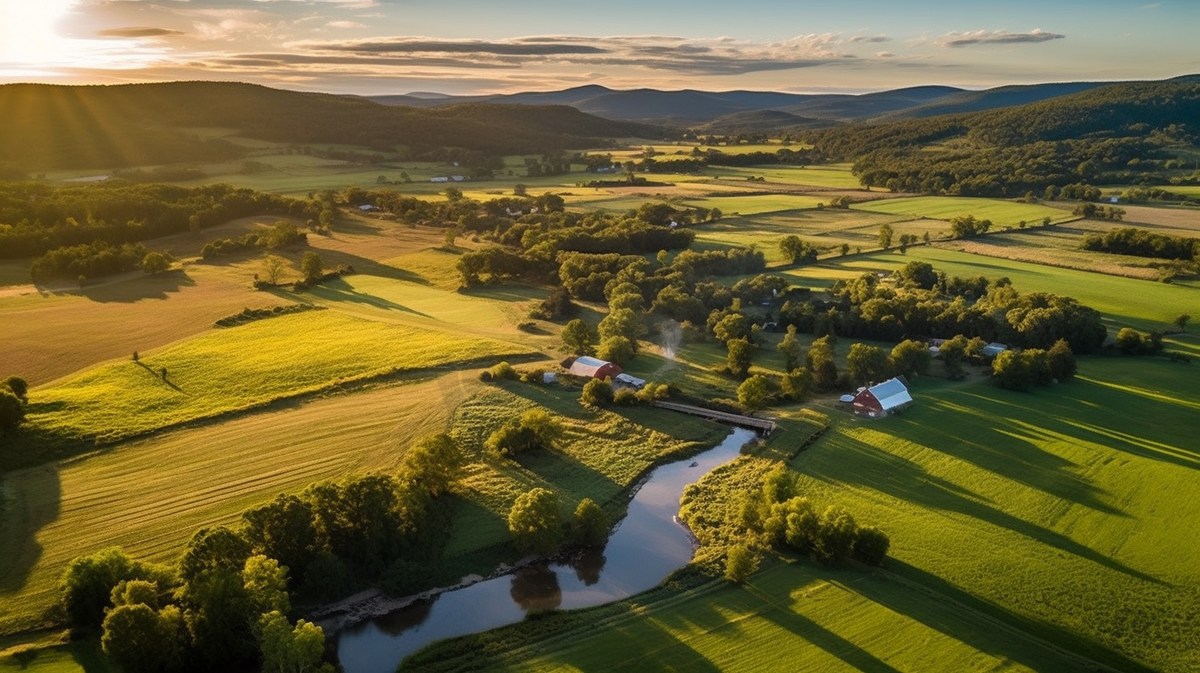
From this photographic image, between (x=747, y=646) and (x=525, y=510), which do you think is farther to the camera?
(x=525, y=510)

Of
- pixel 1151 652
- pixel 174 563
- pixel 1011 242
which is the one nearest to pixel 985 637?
pixel 1151 652

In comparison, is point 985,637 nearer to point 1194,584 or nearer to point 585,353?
point 1194,584

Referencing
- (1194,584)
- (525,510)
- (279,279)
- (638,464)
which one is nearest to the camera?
(1194,584)

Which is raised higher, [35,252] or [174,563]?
[35,252]

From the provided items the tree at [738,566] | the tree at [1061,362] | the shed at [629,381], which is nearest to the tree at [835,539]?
the tree at [738,566]

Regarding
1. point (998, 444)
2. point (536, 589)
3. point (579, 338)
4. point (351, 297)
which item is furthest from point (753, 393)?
point (351, 297)
